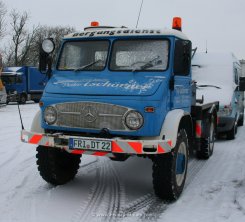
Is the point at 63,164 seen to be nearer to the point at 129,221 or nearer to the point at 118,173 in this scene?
the point at 118,173

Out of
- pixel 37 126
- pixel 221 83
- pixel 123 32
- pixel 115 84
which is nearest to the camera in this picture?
pixel 115 84

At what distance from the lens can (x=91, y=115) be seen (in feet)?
16.5

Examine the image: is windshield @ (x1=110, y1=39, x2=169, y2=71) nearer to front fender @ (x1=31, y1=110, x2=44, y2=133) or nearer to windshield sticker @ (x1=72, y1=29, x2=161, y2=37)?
windshield sticker @ (x1=72, y1=29, x2=161, y2=37)

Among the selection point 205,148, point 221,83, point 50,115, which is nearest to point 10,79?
point 221,83

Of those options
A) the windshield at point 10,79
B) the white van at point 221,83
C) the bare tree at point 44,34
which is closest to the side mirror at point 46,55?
the white van at point 221,83

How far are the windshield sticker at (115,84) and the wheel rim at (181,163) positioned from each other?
3.62 feet

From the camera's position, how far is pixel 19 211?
480cm

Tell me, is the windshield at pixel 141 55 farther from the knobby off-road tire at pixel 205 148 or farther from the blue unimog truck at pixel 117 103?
the knobby off-road tire at pixel 205 148

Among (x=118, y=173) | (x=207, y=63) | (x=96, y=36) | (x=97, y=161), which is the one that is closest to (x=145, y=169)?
(x=118, y=173)

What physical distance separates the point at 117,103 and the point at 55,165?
1.59 metres

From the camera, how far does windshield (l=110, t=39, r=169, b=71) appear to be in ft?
17.9

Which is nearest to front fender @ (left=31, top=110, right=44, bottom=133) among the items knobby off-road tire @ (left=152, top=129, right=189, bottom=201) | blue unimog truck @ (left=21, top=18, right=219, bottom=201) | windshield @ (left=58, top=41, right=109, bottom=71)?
blue unimog truck @ (left=21, top=18, right=219, bottom=201)

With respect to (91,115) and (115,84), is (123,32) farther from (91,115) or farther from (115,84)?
(91,115)

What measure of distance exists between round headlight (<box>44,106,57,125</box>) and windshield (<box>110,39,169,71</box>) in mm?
1075
